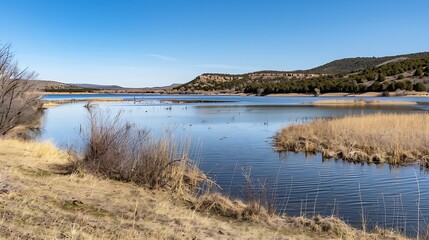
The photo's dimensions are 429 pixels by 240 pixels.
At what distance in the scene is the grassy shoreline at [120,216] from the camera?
6361mm

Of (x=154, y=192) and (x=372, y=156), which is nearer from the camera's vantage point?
(x=154, y=192)

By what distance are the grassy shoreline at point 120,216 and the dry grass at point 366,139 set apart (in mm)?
10382

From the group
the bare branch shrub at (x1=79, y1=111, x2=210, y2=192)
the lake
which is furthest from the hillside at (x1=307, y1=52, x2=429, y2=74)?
the bare branch shrub at (x1=79, y1=111, x2=210, y2=192)

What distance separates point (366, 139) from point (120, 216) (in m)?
15.5

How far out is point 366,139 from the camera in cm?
2014

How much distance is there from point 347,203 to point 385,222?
68.3 inches

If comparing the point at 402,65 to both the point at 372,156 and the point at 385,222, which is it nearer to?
the point at 372,156

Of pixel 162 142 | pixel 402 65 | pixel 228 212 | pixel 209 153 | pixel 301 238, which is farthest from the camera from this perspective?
pixel 402 65

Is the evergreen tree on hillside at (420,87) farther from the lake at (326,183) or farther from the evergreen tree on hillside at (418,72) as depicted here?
the lake at (326,183)

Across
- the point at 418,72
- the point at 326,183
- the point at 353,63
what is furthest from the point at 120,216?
the point at 353,63

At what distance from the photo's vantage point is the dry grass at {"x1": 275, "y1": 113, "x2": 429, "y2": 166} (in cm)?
1761

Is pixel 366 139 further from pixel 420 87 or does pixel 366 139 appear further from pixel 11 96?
pixel 420 87

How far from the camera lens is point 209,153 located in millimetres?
18984

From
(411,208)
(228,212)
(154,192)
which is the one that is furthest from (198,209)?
(411,208)
